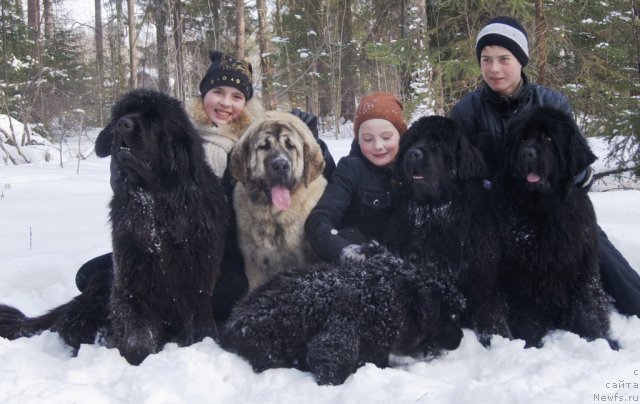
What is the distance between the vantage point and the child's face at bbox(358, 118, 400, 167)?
3.73 m

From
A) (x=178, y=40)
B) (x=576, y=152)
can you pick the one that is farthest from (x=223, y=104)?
(x=178, y=40)

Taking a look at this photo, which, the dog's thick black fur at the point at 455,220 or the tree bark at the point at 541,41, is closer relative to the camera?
the dog's thick black fur at the point at 455,220

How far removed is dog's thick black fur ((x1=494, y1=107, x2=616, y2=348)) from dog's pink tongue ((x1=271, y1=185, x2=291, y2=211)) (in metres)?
1.33

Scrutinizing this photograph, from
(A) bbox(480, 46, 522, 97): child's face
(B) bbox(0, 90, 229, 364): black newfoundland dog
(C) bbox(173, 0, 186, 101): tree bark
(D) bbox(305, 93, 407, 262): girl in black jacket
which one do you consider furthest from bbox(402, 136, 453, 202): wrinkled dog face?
(C) bbox(173, 0, 186, 101): tree bark

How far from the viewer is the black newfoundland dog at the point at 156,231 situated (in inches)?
110

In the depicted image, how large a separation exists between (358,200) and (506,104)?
126 centimetres

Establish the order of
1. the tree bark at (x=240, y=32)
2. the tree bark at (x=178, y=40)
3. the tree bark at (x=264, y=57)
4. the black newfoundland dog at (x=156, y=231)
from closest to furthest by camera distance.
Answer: the black newfoundland dog at (x=156, y=231)
the tree bark at (x=240, y=32)
the tree bark at (x=178, y=40)
the tree bark at (x=264, y=57)

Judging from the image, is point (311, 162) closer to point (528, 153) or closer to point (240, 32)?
point (528, 153)

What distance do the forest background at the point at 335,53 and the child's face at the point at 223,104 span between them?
4.98 m

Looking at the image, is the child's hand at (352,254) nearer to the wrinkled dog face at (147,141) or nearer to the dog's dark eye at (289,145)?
the dog's dark eye at (289,145)

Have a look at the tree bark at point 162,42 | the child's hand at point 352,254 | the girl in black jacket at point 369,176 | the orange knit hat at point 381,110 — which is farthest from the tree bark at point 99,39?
the child's hand at point 352,254

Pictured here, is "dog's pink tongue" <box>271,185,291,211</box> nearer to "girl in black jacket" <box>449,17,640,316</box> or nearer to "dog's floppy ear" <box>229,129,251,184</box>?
"dog's floppy ear" <box>229,129,251,184</box>

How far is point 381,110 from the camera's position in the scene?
3756mm

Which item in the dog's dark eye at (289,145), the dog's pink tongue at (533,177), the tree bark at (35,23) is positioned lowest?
the dog's pink tongue at (533,177)
